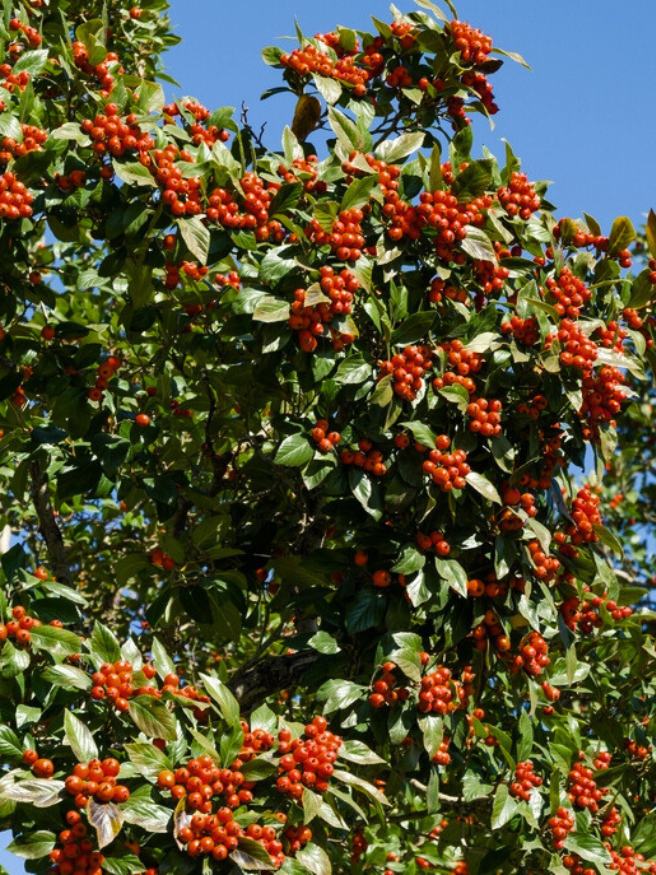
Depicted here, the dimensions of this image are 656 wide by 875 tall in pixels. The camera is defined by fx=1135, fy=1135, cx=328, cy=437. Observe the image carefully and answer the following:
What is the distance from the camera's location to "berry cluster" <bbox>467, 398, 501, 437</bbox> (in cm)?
418

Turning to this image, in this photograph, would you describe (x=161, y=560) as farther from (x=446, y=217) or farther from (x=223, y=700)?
(x=446, y=217)

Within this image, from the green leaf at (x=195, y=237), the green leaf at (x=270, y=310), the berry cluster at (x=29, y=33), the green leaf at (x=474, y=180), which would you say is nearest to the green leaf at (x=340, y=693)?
the green leaf at (x=270, y=310)

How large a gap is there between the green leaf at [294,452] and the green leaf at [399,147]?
4.07 feet

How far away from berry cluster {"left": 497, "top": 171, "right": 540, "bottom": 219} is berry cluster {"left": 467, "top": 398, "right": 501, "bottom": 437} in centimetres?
95

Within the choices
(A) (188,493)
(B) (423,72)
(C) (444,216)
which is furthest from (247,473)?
(B) (423,72)

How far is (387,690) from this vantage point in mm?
4102

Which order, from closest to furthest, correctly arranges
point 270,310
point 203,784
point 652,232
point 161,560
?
point 203,784 → point 270,310 → point 652,232 → point 161,560

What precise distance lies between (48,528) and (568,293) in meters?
2.57

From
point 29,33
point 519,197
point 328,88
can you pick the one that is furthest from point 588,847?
point 29,33

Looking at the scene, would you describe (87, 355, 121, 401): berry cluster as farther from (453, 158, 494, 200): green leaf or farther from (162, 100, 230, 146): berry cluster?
(453, 158, 494, 200): green leaf

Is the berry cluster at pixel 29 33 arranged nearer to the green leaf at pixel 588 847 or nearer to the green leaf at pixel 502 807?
the green leaf at pixel 502 807

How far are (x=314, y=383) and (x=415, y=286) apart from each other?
576mm

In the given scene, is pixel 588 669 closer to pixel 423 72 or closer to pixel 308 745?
pixel 308 745

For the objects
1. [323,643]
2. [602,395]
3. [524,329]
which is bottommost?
[323,643]
